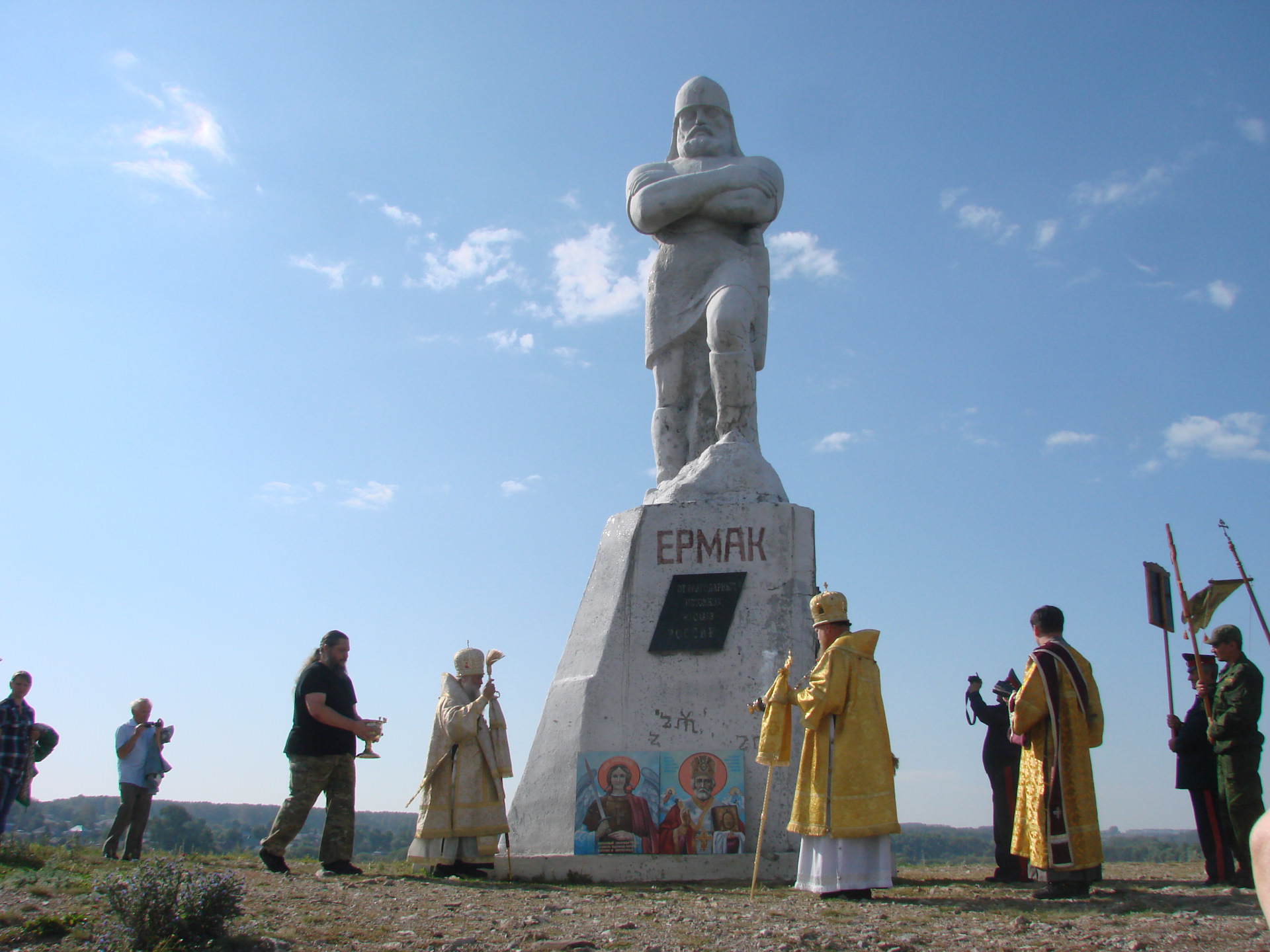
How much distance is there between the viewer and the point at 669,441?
27.0 feet

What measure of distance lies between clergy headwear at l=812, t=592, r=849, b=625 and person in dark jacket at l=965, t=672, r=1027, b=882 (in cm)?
189

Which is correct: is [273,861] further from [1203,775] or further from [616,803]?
[1203,775]

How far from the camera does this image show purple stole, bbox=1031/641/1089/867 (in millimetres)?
4633

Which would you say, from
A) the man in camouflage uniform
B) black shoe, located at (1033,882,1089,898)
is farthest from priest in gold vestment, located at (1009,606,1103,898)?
the man in camouflage uniform

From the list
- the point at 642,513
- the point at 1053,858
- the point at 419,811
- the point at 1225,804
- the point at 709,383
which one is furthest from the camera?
the point at 709,383

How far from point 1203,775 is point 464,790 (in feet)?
14.1

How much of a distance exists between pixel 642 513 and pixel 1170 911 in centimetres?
390

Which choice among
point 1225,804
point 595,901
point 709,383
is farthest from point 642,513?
point 1225,804

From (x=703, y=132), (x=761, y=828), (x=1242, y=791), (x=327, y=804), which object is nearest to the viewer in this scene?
(x=761, y=828)

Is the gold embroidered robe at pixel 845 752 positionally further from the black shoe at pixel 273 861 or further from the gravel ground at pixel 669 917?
the black shoe at pixel 273 861

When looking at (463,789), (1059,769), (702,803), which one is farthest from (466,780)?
(1059,769)

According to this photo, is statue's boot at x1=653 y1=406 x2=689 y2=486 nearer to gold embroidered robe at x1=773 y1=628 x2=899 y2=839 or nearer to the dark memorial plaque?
the dark memorial plaque

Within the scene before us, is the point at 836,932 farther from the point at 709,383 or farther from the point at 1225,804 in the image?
the point at 709,383

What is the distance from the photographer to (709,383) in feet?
27.0
